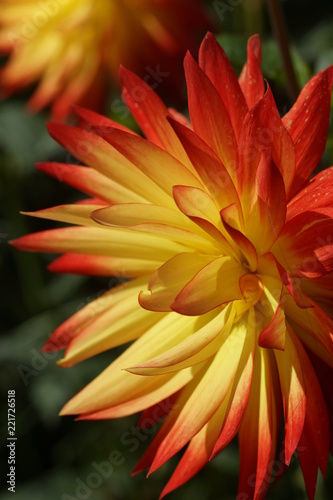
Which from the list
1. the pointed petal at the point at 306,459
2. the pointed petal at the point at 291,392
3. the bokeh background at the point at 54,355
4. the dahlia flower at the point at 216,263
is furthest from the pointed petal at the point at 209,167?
the bokeh background at the point at 54,355

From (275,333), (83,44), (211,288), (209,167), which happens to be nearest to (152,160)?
(209,167)

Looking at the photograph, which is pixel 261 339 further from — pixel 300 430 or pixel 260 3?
pixel 260 3

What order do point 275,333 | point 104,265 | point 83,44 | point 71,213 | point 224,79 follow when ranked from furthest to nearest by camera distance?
1. point 83,44
2. point 104,265
3. point 71,213
4. point 224,79
5. point 275,333

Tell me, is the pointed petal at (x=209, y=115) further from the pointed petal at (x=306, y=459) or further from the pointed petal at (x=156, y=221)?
the pointed petal at (x=306, y=459)

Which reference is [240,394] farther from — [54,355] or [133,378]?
[54,355]

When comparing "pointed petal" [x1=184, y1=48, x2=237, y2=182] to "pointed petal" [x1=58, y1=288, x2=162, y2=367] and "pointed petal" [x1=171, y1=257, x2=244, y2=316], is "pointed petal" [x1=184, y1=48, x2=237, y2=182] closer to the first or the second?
"pointed petal" [x1=171, y1=257, x2=244, y2=316]

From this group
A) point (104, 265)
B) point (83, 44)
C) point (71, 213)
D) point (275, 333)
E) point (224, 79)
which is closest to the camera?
point (275, 333)
